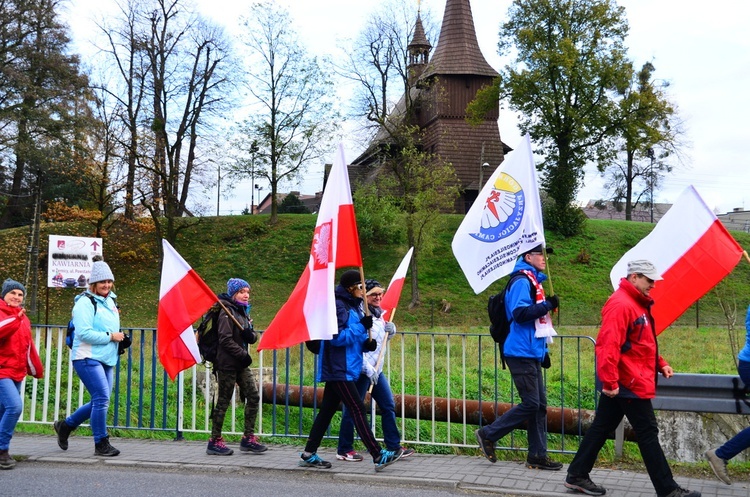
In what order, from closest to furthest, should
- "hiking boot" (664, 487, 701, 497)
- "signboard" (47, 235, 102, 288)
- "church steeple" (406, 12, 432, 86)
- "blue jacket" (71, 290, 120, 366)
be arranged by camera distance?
"hiking boot" (664, 487, 701, 497), "blue jacket" (71, 290, 120, 366), "signboard" (47, 235, 102, 288), "church steeple" (406, 12, 432, 86)

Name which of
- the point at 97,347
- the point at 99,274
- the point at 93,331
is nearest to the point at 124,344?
the point at 97,347

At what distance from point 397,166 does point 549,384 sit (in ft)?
93.5

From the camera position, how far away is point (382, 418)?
760 centimetres

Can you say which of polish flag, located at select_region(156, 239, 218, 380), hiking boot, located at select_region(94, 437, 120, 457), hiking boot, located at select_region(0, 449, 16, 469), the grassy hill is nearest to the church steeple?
the grassy hill

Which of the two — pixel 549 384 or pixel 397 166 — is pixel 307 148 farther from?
pixel 549 384

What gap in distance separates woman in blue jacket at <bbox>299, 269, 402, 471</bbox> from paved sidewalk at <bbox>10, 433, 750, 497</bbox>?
18cm

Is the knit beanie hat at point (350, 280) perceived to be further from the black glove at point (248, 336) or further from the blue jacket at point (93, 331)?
the blue jacket at point (93, 331)

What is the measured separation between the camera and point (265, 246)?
42094 mm

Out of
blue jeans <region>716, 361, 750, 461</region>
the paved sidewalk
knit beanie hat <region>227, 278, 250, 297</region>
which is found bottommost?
the paved sidewalk

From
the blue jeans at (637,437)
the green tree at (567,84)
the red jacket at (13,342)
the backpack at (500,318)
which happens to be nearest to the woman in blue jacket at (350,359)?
the backpack at (500,318)

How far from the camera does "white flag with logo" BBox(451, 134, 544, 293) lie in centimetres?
723

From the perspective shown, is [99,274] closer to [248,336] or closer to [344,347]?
[248,336]

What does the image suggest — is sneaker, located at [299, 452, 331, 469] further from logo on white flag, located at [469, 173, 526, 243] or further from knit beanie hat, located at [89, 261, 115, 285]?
knit beanie hat, located at [89, 261, 115, 285]

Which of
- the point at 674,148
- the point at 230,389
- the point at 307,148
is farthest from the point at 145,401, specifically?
the point at 674,148
